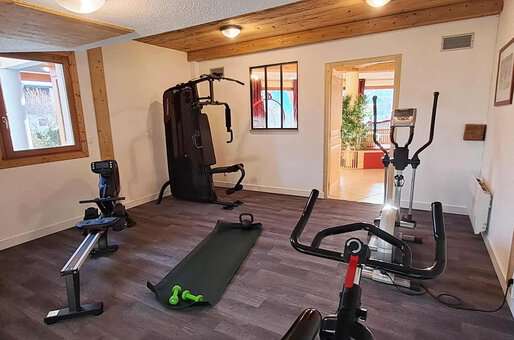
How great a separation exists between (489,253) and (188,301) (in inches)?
109

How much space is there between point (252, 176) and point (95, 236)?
3266 mm

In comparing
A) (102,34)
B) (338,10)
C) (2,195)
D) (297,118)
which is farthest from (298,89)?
(2,195)

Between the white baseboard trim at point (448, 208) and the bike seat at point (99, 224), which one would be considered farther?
the white baseboard trim at point (448, 208)

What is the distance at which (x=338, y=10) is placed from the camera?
3475mm

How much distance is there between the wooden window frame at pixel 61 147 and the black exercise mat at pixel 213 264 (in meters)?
2.21

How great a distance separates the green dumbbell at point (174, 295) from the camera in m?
2.08

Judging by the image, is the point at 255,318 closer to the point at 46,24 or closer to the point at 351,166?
the point at 46,24

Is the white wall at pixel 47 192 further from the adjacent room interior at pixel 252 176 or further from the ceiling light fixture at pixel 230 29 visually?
the ceiling light fixture at pixel 230 29

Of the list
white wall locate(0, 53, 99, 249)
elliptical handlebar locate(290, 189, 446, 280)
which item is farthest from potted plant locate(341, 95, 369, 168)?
elliptical handlebar locate(290, 189, 446, 280)

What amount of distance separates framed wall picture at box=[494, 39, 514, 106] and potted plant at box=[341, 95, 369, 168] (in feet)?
13.1

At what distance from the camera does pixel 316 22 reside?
12.9 feet

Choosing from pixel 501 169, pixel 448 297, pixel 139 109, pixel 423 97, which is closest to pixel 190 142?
pixel 139 109

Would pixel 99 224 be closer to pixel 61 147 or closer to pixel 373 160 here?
pixel 61 147

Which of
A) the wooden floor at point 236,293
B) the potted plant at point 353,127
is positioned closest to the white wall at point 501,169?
the wooden floor at point 236,293
